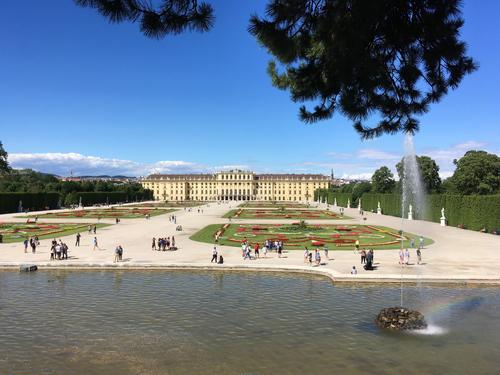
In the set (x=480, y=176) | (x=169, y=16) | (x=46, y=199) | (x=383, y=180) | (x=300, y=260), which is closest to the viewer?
(x=169, y=16)

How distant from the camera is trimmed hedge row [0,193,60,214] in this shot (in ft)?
228

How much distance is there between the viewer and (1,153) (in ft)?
284

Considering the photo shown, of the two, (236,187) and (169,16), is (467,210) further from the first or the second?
(236,187)

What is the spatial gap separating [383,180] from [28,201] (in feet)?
217

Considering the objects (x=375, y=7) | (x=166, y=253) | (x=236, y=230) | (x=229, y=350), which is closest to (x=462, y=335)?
(x=229, y=350)

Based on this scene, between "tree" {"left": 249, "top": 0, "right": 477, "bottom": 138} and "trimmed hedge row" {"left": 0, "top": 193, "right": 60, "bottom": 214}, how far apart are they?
68962 millimetres

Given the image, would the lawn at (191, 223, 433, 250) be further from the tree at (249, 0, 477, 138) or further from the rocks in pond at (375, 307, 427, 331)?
the tree at (249, 0, 477, 138)

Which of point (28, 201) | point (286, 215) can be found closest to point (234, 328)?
point (286, 215)

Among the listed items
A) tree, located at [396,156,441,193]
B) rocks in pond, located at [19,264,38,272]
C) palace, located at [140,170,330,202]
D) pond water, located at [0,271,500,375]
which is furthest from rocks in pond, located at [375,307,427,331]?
palace, located at [140,170,330,202]

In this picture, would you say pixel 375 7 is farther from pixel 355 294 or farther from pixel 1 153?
pixel 1 153

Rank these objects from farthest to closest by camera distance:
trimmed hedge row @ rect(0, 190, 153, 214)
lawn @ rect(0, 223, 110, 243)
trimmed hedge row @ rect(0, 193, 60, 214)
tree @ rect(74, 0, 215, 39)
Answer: trimmed hedge row @ rect(0, 190, 153, 214)
trimmed hedge row @ rect(0, 193, 60, 214)
lawn @ rect(0, 223, 110, 243)
tree @ rect(74, 0, 215, 39)

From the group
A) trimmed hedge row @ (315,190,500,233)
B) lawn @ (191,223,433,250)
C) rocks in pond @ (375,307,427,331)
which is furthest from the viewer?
trimmed hedge row @ (315,190,500,233)

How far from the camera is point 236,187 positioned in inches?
7603

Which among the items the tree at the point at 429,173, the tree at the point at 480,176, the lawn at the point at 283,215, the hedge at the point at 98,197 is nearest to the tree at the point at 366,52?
the lawn at the point at 283,215
